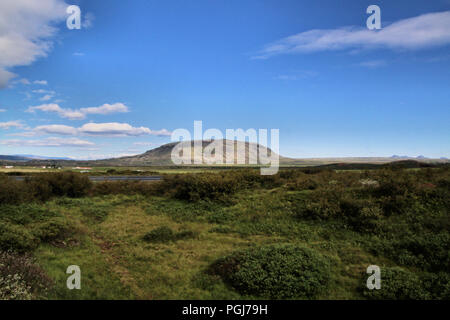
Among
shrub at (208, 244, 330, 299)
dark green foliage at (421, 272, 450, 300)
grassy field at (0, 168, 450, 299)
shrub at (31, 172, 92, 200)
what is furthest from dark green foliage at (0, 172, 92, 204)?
dark green foliage at (421, 272, 450, 300)

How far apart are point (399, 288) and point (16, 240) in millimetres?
13322

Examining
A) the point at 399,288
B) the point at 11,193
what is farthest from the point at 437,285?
the point at 11,193

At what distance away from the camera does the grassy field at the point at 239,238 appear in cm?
823

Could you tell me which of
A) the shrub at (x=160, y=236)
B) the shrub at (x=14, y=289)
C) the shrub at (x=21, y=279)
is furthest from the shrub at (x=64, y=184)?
the shrub at (x=14, y=289)

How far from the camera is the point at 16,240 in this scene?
34.3ft

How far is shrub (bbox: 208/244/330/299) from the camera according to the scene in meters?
7.98

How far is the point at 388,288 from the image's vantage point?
793cm

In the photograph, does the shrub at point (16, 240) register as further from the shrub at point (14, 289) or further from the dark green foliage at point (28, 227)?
the shrub at point (14, 289)

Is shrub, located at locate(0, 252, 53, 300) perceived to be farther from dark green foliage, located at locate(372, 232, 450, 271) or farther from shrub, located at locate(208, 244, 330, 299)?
dark green foliage, located at locate(372, 232, 450, 271)

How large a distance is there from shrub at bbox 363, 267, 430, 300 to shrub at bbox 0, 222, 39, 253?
12.1m

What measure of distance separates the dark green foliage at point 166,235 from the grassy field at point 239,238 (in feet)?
0.19

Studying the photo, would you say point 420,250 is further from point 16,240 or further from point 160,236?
point 16,240
